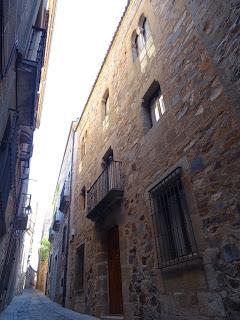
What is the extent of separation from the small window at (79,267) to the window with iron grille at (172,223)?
5144 millimetres

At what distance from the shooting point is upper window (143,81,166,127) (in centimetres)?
571

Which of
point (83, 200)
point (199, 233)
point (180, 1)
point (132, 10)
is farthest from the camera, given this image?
point (83, 200)

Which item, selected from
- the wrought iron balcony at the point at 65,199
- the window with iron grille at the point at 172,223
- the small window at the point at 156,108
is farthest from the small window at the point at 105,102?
the window with iron grille at the point at 172,223

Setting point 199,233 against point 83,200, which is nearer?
point 199,233

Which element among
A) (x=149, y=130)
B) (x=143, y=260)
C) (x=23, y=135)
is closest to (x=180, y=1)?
(x=149, y=130)

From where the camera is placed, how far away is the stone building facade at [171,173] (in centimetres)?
334

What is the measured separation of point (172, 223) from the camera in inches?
171

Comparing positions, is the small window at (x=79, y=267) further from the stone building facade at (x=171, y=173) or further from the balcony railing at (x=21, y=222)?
the balcony railing at (x=21, y=222)

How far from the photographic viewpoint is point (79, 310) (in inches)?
319

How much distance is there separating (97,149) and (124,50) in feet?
11.3

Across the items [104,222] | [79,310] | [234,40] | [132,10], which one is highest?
[132,10]

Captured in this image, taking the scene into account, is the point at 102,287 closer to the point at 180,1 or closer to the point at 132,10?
the point at 180,1

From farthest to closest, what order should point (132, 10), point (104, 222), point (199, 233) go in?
1. point (132, 10)
2. point (104, 222)
3. point (199, 233)

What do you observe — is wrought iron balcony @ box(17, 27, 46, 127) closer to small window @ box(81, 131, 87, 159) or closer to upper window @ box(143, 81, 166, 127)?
upper window @ box(143, 81, 166, 127)
